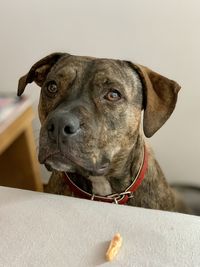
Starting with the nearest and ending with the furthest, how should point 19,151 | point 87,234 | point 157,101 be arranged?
point 87,234 → point 157,101 → point 19,151

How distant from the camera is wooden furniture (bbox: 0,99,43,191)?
1.91m

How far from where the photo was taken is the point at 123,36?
70.7 inches

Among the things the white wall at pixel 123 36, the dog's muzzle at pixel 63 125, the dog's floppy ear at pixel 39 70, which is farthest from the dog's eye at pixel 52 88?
the white wall at pixel 123 36

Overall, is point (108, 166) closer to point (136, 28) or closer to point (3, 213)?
point (3, 213)

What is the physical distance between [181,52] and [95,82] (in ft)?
2.11

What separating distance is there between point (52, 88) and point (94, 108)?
0.19 m

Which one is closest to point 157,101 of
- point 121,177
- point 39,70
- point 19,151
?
point 121,177

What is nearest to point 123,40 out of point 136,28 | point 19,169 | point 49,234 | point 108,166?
point 136,28

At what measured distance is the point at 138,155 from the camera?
1432 millimetres

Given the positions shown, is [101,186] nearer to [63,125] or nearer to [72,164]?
[72,164]

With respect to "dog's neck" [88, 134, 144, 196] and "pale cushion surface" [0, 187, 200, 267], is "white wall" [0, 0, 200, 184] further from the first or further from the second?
"pale cushion surface" [0, 187, 200, 267]

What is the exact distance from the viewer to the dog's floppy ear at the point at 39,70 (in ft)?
4.58

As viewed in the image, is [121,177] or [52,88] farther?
[121,177]

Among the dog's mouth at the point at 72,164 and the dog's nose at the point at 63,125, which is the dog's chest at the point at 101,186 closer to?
the dog's mouth at the point at 72,164
